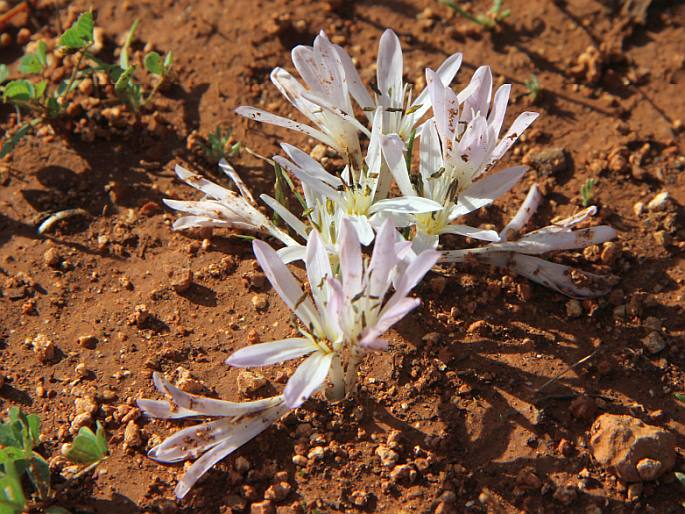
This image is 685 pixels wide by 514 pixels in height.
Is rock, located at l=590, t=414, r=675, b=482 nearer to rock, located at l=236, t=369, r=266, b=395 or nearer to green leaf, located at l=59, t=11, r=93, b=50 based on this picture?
rock, located at l=236, t=369, r=266, b=395

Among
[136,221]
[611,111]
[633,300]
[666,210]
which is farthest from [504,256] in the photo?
[136,221]

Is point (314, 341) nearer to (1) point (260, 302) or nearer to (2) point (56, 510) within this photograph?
(1) point (260, 302)

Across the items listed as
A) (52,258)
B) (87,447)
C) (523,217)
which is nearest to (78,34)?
(52,258)

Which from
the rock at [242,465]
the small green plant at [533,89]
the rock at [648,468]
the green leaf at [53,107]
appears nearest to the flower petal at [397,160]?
the rock at [242,465]

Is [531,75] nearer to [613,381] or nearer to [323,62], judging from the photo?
[323,62]

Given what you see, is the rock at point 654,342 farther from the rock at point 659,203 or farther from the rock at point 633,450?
the rock at point 659,203

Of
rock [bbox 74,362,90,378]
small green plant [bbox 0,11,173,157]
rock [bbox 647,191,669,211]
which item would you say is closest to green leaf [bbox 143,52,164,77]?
small green plant [bbox 0,11,173,157]
